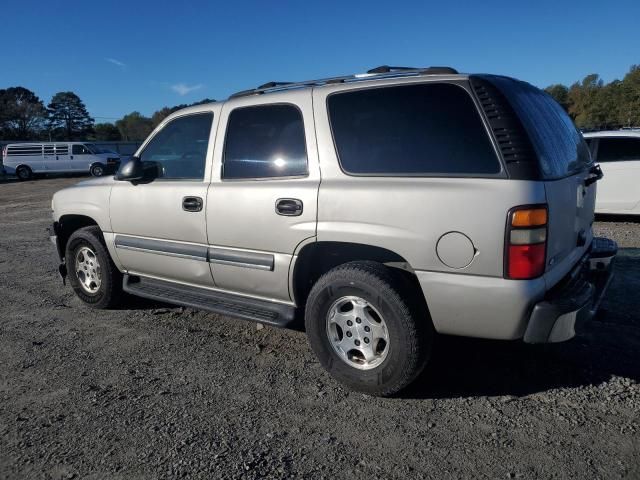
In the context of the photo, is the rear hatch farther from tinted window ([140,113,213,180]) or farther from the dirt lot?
tinted window ([140,113,213,180])

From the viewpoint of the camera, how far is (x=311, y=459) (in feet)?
8.84

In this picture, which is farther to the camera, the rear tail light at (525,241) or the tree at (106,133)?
the tree at (106,133)

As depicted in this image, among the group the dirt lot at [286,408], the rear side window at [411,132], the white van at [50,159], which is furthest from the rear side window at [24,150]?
the rear side window at [411,132]

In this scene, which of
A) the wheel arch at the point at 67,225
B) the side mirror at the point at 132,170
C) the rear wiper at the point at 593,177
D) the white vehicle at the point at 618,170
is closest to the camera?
the rear wiper at the point at 593,177

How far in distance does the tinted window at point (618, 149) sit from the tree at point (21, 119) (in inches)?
2552

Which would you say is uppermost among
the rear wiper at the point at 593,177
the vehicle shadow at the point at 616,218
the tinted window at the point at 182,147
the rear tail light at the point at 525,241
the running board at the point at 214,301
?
the tinted window at the point at 182,147

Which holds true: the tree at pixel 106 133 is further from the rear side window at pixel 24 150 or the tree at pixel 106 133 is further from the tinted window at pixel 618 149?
the tinted window at pixel 618 149

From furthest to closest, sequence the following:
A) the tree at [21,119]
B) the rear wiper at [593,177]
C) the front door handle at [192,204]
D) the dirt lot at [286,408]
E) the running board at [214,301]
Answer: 1. the tree at [21,119]
2. the front door handle at [192,204]
3. the running board at [214,301]
4. the rear wiper at [593,177]
5. the dirt lot at [286,408]

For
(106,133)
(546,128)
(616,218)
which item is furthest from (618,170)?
(106,133)

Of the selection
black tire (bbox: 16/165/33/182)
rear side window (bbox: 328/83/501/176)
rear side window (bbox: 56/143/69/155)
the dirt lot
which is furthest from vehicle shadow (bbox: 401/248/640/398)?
black tire (bbox: 16/165/33/182)

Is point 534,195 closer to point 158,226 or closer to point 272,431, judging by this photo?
point 272,431

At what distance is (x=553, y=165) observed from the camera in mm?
3025

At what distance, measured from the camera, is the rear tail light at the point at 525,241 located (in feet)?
8.98

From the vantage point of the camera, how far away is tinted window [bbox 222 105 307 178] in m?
3.62
